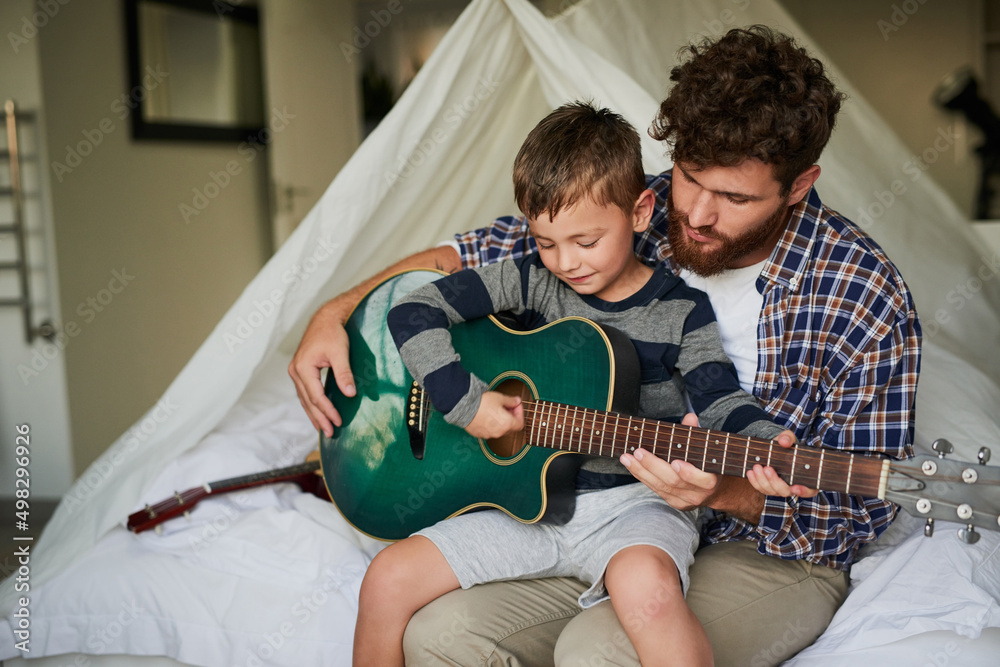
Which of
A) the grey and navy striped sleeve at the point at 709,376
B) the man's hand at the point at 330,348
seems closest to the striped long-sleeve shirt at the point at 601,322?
the grey and navy striped sleeve at the point at 709,376

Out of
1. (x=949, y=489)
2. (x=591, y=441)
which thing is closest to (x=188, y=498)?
(x=591, y=441)

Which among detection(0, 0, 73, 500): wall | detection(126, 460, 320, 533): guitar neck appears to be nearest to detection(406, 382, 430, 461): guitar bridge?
detection(126, 460, 320, 533): guitar neck

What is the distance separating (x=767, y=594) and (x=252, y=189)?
335 cm

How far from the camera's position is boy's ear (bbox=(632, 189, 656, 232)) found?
1444mm

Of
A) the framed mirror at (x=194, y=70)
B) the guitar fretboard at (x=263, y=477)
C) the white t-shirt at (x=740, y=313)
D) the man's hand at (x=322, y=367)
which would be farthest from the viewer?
the framed mirror at (x=194, y=70)

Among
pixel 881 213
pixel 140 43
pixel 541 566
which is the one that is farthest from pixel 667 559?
pixel 140 43

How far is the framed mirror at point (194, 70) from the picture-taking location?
338 cm

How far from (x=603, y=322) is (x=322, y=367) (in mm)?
600

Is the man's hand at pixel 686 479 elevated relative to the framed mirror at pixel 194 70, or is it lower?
lower

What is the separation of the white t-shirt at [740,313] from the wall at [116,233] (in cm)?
251

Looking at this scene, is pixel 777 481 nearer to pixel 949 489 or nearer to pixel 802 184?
pixel 949 489

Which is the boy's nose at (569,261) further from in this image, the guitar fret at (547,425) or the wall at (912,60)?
the wall at (912,60)

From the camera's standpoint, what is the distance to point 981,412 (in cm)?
178

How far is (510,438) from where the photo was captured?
148 cm
